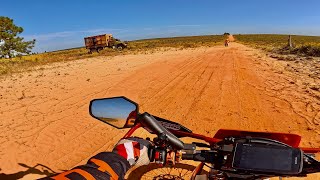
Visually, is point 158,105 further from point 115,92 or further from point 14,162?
point 14,162

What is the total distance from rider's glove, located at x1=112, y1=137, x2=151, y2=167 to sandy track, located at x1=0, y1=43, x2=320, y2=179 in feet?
13.4

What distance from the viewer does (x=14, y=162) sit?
579 cm

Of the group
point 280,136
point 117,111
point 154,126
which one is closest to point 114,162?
point 154,126

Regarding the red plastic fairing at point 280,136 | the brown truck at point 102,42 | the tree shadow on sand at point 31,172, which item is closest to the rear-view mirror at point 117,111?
the red plastic fairing at point 280,136

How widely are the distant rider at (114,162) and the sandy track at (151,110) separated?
410 cm

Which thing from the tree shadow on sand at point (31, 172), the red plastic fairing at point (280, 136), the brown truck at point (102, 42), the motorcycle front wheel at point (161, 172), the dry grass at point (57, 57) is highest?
the brown truck at point (102, 42)

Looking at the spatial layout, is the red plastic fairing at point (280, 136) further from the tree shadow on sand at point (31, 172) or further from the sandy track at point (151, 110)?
the sandy track at point (151, 110)

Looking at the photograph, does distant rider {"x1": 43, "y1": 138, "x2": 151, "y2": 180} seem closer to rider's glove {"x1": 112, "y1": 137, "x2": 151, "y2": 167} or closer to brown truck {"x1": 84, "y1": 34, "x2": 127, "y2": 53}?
rider's glove {"x1": 112, "y1": 137, "x2": 151, "y2": 167}

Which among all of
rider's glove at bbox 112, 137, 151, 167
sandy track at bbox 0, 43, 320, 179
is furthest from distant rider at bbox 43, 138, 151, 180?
sandy track at bbox 0, 43, 320, 179

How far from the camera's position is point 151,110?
27.3 ft

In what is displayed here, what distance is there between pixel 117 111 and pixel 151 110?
6180 millimetres

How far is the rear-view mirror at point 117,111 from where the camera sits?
2.06 metres

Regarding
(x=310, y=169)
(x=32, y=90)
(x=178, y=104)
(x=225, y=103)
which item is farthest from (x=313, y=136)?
(x=32, y=90)

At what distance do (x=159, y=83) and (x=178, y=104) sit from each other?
10.7ft
